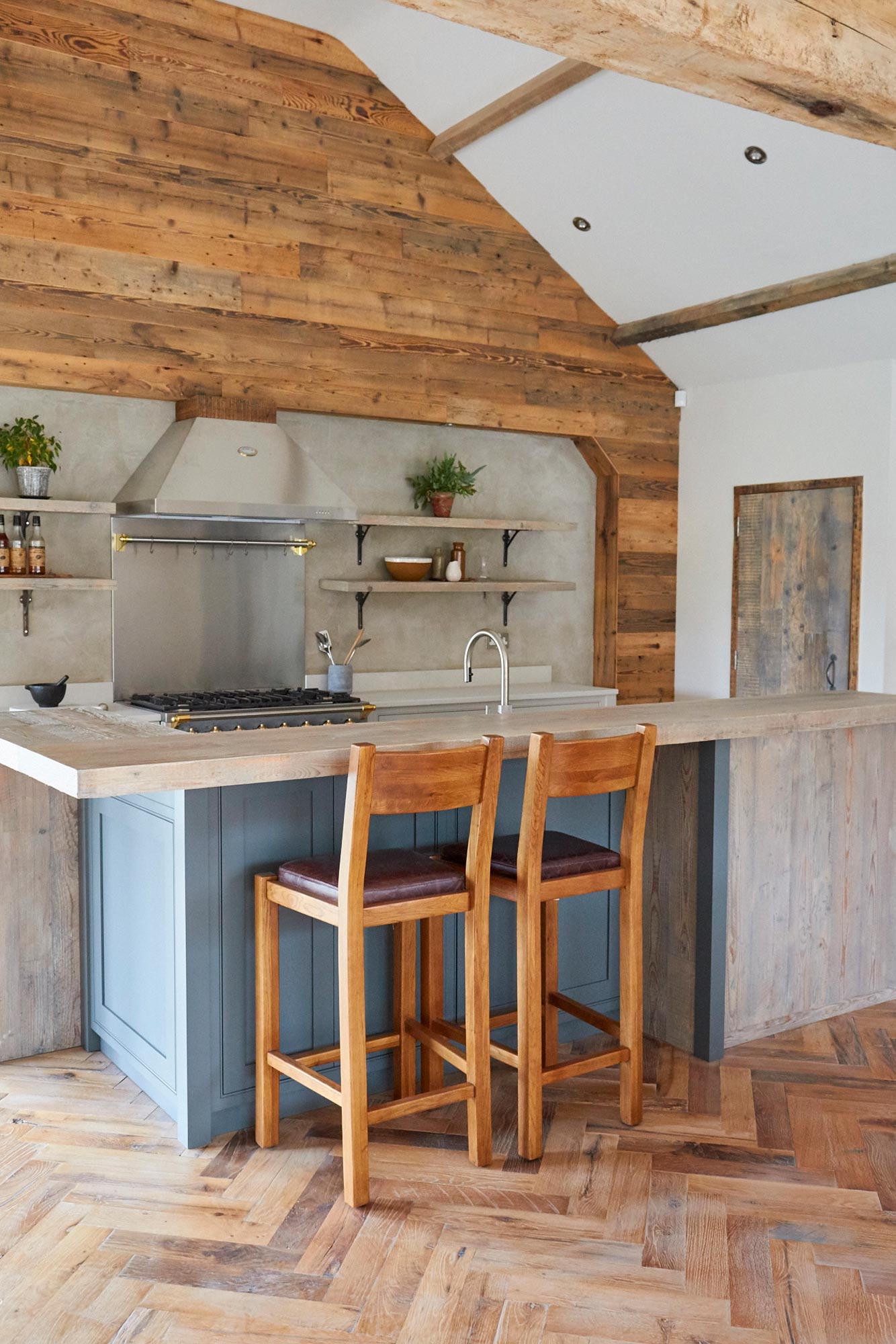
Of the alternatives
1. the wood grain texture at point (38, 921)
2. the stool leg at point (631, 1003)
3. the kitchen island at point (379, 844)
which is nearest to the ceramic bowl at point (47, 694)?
the kitchen island at point (379, 844)

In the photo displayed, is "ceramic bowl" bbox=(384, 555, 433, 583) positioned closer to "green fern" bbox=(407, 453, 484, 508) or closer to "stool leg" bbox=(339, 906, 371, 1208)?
"green fern" bbox=(407, 453, 484, 508)

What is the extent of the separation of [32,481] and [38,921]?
2.13 metres

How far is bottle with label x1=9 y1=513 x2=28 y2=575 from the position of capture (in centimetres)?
488

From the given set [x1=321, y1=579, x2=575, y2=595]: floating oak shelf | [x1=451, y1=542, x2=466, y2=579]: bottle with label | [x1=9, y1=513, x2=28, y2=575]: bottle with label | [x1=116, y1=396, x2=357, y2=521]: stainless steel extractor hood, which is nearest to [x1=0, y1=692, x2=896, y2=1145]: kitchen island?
[x1=9, y1=513, x2=28, y2=575]: bottle with label

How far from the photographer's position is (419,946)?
3281 mm

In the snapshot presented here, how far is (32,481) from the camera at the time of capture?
4.89 meters

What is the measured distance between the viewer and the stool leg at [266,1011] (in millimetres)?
2916

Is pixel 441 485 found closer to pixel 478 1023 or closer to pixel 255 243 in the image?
pixel 255 243

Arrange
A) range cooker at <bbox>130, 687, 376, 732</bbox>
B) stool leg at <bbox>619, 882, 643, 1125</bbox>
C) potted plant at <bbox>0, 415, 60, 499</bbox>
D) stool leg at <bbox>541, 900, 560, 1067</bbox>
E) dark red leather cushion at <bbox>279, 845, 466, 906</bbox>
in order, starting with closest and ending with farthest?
dark red leather cushion at <bbox>279, 845, 466, 906</bbox> < stool leg at <bbox>619, 882, 643, 1125</bbox> < stool leg at <bbox>541, 900, 560, 1067</bbox> < range cooker at <bbox>130, 687, 376, 732</bbox> < potted plant at <bbox>0, 415, 60, 499</bbox>

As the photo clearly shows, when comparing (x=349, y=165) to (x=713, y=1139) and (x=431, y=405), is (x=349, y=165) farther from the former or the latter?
(x=713, y=1139)

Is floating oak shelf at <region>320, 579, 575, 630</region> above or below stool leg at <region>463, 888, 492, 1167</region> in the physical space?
above

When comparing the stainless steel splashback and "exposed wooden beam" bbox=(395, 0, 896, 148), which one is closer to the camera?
"exposed wooden beam" bbox=(395, 0, 896, 148)

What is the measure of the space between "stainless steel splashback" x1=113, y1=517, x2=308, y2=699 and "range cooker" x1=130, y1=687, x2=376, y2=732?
17cm

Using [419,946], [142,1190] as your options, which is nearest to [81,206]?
[419,946]
